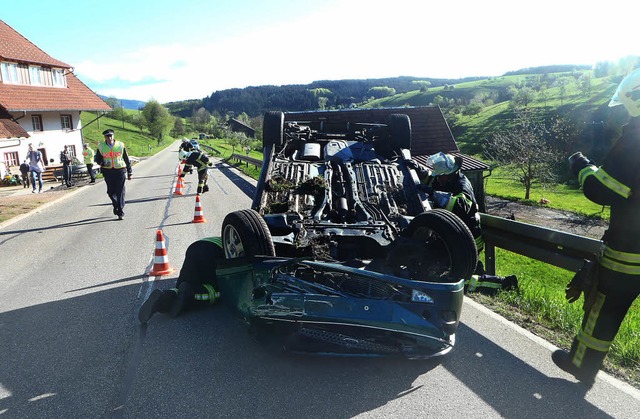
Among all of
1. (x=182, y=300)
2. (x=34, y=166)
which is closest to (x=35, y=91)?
(x=34, y=166)

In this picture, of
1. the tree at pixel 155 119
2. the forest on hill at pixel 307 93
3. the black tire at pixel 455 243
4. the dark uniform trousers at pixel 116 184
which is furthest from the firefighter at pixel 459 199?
the forest on hill at pixel 307 93

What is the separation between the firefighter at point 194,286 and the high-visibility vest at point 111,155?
6040 millimetres

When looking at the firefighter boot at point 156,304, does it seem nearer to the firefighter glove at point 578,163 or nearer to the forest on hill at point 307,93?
the firefighter glove at point 578,163

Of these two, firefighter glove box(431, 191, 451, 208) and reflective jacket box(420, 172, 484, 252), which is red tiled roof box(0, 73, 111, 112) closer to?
reflective jacket box(420, 172, 484, 252)

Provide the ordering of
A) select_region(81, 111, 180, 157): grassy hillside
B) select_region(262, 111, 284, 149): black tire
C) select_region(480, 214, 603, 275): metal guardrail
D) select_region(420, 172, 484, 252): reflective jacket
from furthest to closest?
select_region(81, 111, 180, 157): grassy hillside < select_region(262, 111, 284, 149): black tire < select_region(420, 172, 484, 252): reflective jacket < select_region(480, 214, 603, 275): metal guardrail

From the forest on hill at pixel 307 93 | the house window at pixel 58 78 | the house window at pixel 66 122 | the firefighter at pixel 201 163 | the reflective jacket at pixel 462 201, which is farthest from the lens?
the forest on hill at pixel 307 93

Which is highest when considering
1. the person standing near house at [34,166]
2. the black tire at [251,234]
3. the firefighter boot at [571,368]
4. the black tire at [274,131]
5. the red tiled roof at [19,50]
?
the red tiled roof at [19,50]

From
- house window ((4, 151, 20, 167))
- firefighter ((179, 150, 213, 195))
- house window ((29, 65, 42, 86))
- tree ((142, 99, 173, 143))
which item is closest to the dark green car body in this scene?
firefighter ((179, 150, 213, 195))

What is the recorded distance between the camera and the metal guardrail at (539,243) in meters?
4.46

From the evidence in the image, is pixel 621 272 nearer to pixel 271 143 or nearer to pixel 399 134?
pixel 399 134

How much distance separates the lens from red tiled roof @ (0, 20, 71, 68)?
25.2 meters

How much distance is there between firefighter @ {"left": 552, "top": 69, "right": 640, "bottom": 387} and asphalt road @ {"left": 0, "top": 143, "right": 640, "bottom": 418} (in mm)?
284

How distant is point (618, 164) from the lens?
10.4 ft

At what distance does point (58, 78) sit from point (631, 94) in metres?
34.3
